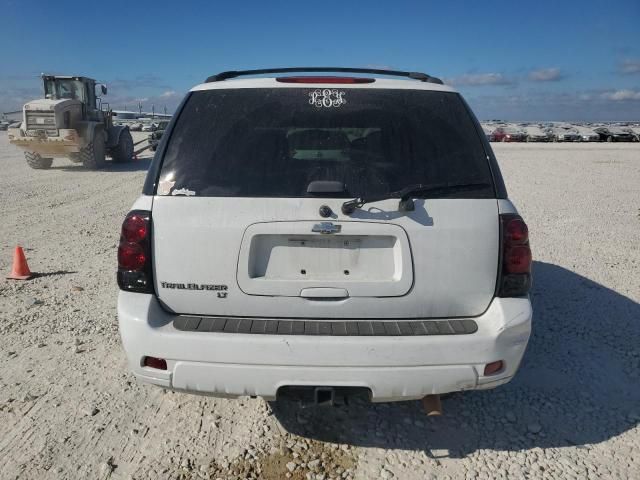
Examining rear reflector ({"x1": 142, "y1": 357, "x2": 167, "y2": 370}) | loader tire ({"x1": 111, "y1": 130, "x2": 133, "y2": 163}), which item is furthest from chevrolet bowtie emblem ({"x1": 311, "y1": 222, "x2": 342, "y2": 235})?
loader tire ({"x1": 111, "y1": 130, "x2": 133, "y2": 163})

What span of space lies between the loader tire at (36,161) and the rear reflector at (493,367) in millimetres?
18329

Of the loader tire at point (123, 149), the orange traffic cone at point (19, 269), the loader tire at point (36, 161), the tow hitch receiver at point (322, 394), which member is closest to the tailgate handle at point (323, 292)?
the tow hitch receiver at point (322, 394)

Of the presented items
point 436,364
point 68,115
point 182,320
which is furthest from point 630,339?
point 68,115

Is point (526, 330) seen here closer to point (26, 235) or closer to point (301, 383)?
point (301, 383)

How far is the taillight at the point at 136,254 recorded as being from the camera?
2367mm

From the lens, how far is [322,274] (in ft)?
7.76

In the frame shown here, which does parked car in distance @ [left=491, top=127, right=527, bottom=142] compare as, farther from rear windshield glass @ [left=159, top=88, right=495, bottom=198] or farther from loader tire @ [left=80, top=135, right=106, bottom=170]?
rear windshield glass @ [left=159, top=88, right=495, bottom=198]

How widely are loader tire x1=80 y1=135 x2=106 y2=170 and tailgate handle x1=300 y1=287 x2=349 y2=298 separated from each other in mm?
16778

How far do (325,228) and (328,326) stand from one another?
476mm

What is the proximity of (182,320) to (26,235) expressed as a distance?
6.52 m

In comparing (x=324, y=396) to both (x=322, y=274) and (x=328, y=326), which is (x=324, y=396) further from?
(x=322, y=274)

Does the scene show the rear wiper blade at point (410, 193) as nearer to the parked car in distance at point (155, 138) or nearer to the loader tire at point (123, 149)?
the parked car in distance at point (155, 138)

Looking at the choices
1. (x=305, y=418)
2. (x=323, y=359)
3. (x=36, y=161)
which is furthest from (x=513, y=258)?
(x=36, y=161)

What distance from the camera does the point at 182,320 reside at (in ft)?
7.78
